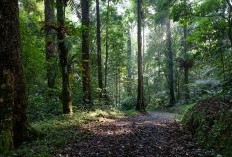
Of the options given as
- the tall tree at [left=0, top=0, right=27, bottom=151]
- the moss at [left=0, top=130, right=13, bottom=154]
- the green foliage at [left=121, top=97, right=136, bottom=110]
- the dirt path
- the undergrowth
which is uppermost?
the tall tree at [left=0, top=0, right=27, bottom=151]

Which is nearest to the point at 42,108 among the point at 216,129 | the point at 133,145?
the point at 133,145

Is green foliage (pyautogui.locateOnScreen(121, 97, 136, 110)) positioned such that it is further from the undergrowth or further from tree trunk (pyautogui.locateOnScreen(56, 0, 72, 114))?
tree trunk (pyautogui.locateOnScreen(56, 0, 72, 114))

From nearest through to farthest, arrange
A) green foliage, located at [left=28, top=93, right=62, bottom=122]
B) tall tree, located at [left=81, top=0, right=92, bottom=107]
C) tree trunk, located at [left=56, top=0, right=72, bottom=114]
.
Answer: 1. tree trunk, located at [left=56, top=0, right=72, bottom=114]
2. green foliage, located at [left=28, top=93, right=62, bottom=122]
3. tall tree, located at [left=81, top=0, right=92, bottom=107]

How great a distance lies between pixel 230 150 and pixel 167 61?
87.9 feet

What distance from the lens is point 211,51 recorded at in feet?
56.0

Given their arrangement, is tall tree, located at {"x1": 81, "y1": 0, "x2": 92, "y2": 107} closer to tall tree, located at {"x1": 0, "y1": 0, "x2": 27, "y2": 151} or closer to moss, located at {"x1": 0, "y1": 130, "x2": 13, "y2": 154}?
tall tree, located at {"x1": 0, "y1": 0, "x2": 27, "y2": 151}

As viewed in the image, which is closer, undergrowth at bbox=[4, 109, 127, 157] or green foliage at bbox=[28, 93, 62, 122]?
undergrowth at bbox=[4, 109, 127, 157]

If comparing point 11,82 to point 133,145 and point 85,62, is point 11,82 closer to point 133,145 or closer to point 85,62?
point 133,145

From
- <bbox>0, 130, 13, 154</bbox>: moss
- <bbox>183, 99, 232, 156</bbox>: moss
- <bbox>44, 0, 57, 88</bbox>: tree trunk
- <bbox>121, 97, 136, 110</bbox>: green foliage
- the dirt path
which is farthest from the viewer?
<bbox>121, 97, 136, 110</bbox>: green foliage

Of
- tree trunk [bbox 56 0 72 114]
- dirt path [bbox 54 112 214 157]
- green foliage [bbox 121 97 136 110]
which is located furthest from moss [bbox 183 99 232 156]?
green foliage [bbox 121 97 136 110]

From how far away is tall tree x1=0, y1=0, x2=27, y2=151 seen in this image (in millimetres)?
6781

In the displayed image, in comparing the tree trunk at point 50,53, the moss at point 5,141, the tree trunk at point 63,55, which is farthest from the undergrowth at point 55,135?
the tree trunk at point 50,53

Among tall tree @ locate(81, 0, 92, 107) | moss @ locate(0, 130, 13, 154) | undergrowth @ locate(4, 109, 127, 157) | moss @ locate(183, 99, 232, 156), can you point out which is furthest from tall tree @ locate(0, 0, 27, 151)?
tall tree @ locate(81, 0, 92, 107)

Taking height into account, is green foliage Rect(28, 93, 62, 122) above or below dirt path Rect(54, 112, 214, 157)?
above
